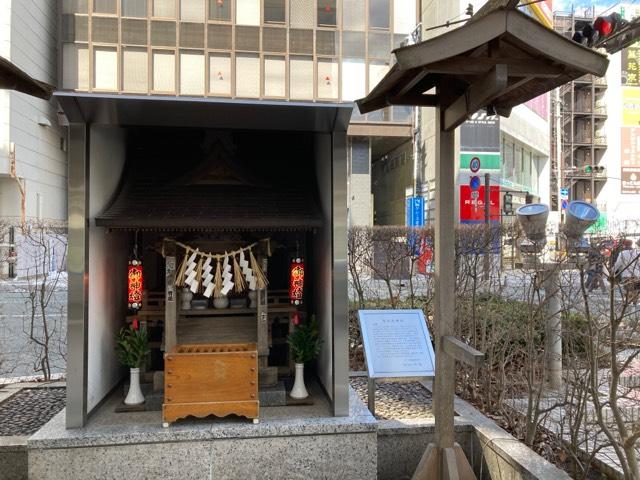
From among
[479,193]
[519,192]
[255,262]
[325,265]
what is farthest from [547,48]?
[519,192]

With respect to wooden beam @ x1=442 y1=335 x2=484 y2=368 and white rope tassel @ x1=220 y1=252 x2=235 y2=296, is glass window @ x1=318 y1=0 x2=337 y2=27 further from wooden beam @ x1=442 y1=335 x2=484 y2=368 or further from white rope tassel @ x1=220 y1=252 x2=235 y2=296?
wooden beam @ x1=442 y1=335 x2=484 y2=368

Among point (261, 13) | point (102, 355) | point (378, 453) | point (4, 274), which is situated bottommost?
point (378, 453)

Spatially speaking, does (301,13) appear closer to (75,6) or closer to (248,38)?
(248,38)

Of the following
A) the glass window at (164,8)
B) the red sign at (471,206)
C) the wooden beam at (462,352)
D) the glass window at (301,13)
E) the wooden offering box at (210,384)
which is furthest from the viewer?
the glass window at (301,13)

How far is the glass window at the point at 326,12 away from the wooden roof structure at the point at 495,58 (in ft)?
76.9

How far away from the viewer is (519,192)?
29609 mm

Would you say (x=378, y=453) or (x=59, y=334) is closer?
(x=378, y=453)

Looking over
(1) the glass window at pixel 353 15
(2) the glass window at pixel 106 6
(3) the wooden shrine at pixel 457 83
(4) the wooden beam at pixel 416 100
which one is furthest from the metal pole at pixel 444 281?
(2) the glass window at pixel 106 6

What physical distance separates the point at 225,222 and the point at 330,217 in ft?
3.45

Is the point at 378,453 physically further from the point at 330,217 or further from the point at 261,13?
the point at 261,13

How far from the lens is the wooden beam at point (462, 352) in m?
3.26

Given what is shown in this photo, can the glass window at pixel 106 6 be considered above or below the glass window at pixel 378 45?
above

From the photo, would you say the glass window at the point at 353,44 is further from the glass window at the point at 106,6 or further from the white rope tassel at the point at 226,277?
the white rope tassel at the point at 226,277

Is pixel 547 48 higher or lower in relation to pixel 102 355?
higher
